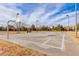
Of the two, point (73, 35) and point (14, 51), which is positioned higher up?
point (73, 35)

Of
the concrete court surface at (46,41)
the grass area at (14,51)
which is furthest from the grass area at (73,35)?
the grass area at (14,51)

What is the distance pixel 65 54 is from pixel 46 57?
297 mm

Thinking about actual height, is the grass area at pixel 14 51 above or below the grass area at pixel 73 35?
below

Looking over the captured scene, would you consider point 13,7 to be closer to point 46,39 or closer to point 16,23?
point 16,23

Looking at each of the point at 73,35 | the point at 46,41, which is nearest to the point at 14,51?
the point at 46,41

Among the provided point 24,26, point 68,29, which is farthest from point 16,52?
point 68,29

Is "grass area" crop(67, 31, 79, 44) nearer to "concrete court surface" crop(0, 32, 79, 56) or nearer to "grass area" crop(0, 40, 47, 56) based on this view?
"concrete court surface" crop(0, 32, 79, 56)

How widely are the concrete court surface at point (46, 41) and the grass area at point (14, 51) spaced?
71mm

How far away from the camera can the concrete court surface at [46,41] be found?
355 centimetres

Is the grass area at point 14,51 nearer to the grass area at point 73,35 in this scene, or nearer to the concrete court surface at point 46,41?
the concrete court surface at point 46,41

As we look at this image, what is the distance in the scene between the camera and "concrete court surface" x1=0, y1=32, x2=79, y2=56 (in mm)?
3553

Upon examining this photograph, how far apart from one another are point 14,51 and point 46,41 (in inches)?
21.0

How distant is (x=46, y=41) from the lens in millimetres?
3654

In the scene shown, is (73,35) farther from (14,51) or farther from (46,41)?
(14,51)
